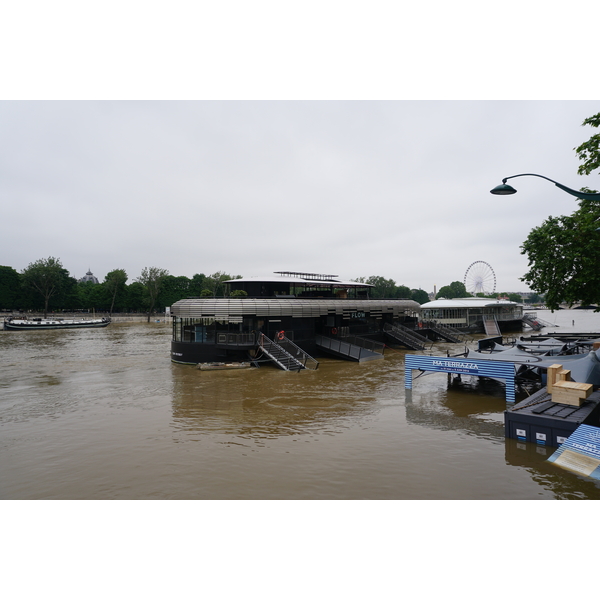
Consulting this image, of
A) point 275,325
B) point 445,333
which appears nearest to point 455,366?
point 275,325

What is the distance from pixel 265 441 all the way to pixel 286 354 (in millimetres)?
A: 15614

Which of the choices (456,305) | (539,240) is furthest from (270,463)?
(456,305)

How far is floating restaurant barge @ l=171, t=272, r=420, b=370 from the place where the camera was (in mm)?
30219

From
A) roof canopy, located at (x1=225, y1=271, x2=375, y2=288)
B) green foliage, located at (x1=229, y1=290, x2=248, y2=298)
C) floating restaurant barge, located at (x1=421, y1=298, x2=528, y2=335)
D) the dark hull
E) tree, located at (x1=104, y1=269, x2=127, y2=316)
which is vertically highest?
tree, located at (x1=104, y1=269, x2=127, y2=316)

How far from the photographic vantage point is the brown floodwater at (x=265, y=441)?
10.7 m

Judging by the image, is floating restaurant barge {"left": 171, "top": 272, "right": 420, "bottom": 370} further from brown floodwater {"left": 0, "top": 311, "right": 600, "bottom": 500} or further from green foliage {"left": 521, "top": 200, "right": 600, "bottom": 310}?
green foliage {"left": 521, "top": 200, "right": 600, "bottom": 310}

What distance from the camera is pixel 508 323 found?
6769 centimetres

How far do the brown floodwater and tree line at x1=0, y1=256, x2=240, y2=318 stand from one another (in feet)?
281

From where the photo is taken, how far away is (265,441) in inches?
575

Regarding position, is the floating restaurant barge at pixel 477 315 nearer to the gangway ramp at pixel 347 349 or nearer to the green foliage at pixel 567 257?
the gangway ramp at pixel 347 349

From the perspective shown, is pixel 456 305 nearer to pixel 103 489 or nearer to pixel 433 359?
pixel 433 359

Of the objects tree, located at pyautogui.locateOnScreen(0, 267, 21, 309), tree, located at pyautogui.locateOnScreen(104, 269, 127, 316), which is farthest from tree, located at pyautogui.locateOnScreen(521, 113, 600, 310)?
tree, located at pyautogui.locateOnScreen(0, 267, 21, 309)

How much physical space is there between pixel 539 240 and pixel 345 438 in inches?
732

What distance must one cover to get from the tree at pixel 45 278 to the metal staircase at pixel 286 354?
10200 centimetres
